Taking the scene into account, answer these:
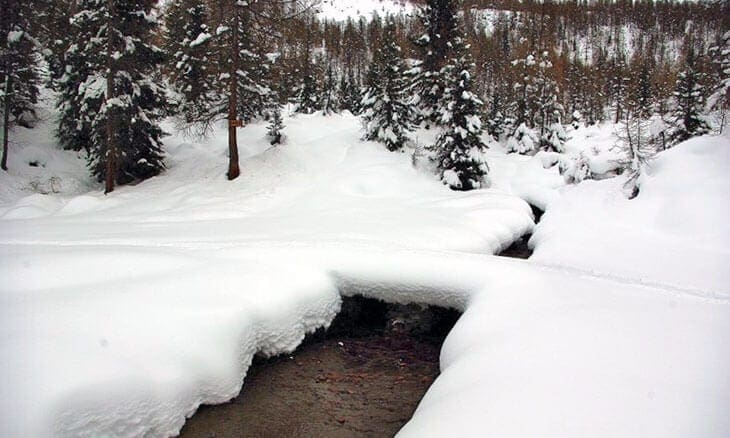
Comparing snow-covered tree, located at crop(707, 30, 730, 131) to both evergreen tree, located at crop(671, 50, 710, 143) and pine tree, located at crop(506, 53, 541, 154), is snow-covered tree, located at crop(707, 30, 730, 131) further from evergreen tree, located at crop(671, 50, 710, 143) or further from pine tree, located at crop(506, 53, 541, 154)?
pine tree, located at crop(506, 53, 541, 154)

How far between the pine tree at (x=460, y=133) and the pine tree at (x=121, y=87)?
12806mm

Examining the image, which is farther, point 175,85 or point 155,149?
point 175,85

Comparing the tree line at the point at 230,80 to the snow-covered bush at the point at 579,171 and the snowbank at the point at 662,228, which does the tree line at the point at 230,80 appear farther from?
the snowbank at the point at 662,228

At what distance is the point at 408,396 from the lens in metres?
5.67

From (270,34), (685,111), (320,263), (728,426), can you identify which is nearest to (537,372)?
(728,426)

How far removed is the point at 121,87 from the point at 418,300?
1656 cm

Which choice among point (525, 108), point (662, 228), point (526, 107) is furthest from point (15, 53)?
point (526, 107)

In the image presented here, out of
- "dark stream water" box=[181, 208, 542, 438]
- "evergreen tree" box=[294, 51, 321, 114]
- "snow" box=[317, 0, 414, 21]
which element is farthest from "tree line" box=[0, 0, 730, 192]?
"snow" box=[317, 0, 414, 21]

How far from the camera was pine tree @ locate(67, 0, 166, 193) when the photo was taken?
56.7 ft

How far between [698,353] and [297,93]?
1894 inches

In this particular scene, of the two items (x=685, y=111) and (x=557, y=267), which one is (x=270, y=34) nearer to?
(x=557, y=267)

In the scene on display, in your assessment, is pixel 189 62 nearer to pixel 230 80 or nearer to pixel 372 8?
pixel 230 80

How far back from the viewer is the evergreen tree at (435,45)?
84.7 feet

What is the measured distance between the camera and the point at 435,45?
25.9m
